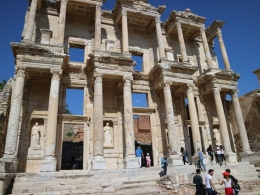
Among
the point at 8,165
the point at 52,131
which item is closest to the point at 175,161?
the point at 52,131

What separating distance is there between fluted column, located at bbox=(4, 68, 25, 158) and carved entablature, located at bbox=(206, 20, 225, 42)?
700 inches

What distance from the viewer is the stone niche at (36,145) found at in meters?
13.3

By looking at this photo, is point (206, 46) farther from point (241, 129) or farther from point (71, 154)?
point (71, 154)

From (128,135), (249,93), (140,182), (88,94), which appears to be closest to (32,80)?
(88,94)

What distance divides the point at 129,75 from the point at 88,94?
342 cm

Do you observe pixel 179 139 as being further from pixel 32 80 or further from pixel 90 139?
pixel 32 80

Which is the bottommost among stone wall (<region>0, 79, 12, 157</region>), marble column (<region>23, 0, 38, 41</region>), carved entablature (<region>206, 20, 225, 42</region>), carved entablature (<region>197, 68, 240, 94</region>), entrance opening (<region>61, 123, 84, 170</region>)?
entrance opening (<region>61, 123, 84, 170</region>)

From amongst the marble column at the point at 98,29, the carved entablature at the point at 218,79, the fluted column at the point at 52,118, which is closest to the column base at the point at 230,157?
the carved entablature at the point at 218,79

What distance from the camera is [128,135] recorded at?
13.8m

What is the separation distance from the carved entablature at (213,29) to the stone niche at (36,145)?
1770 cm

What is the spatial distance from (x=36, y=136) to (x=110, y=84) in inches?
257

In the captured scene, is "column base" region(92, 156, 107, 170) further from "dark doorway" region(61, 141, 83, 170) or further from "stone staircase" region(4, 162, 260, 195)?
"dark doorway" region(61, 141, 83, 170)

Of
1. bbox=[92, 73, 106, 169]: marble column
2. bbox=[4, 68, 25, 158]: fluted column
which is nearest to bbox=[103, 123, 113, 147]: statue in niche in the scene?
bbox=[92, 73, 106, 169]: marble column

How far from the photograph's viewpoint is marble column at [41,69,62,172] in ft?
37.9
